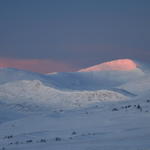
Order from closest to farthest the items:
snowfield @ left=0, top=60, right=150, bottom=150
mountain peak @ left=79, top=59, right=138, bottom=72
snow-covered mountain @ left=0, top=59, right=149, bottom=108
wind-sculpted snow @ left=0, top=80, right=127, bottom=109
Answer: snowfield @ left=0, top=60, right=150, bottom=150, wind-sculpted snow @ left=0, top=80, right=127, bottom=109, snow-covered mountain @ left=0, top=59, right=149, bottom=108, mountain peak @ left=79, top=59, right=138, bottom=72

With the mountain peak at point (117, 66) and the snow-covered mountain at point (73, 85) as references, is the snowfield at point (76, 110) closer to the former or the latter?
the snow-covered mountain at point (73, 85)

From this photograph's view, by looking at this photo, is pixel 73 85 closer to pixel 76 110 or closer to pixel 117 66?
pixel 117 66

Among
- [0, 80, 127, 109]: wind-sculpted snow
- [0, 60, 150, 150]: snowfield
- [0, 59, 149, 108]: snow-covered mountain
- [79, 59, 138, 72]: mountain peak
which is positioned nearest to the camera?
[0, 60, 150, 150]: snowfield

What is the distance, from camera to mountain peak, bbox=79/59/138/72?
252 feet

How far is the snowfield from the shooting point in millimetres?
13867

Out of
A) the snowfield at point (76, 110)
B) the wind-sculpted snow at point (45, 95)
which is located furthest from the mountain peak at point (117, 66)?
the wind-sculpted snow at point (45, 95)

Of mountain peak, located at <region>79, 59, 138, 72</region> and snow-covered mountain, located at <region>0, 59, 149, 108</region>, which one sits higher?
mountain peak, located at <region>79, 59, 138, 72</region>

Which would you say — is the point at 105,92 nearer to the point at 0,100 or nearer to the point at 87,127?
the point at 0,100

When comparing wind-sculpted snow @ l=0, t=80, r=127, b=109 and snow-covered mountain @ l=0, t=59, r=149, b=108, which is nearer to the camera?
wind-sculpted snow @ l=0, t=80, r=127, b=109

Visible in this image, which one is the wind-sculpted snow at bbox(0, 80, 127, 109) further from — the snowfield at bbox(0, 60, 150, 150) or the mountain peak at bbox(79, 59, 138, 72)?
the mountain peak at bbox(79, 59, 138, 72)

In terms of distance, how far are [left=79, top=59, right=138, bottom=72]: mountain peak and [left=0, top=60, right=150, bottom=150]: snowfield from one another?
196 mm

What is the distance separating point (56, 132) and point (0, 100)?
35.1 metres

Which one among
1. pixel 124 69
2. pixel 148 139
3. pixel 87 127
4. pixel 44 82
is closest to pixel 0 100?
pixel 44 82

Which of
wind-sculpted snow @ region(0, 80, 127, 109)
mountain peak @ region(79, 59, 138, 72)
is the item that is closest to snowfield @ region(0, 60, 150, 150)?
wind-sculpted snow @ region(0, 80, 127, 109)
